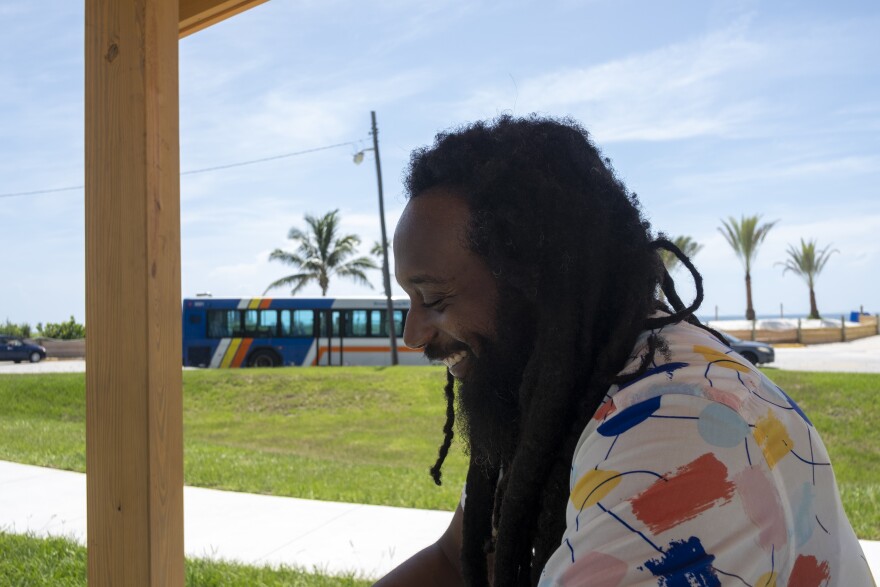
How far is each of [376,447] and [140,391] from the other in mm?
9100

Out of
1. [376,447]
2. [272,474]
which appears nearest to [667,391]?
[272,474]

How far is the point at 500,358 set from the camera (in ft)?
4.95

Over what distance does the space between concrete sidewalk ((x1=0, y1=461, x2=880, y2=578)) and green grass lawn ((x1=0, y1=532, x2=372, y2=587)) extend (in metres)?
0.23

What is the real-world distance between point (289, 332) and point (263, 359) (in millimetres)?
1130

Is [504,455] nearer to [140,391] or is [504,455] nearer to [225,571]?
[140,391]

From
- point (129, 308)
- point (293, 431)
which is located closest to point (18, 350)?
point (293, 431)

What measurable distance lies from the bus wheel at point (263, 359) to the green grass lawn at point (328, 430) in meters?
6.45

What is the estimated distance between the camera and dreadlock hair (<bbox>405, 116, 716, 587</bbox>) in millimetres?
1327

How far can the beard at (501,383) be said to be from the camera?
4.81ft

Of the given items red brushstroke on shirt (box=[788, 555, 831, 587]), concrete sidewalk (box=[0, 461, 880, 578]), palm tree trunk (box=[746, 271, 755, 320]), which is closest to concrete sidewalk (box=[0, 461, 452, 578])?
concrete sidewalk (box=[0, 461, 880, 578])

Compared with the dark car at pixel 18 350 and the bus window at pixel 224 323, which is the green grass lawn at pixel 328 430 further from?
the dark car at pixel 18 350

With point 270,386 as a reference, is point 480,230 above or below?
above

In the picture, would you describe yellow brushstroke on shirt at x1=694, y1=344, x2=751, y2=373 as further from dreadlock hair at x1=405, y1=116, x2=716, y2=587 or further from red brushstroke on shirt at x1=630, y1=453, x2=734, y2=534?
red brushstroke on shirt at x1=630, y1=453, x2=734, y2=534

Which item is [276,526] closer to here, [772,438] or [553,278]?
[553,278]
